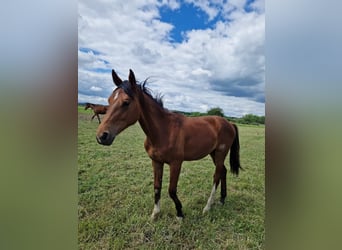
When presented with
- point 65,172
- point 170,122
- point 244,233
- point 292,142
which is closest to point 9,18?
point 65,172

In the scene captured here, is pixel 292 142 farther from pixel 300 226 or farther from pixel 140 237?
pixel 140 237

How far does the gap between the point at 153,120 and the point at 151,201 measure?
1.47ft

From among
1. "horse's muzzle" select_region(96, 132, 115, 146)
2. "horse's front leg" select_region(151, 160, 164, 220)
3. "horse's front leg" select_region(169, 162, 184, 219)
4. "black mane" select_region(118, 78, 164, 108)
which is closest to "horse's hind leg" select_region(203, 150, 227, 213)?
"horse's front leg" select_region(169, 162, 184, 219)

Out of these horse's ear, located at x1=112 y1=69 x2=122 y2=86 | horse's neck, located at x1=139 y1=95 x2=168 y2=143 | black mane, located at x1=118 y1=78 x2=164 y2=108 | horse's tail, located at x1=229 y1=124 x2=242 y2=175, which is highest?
horse's ear, located at x1=112 y1=69 x2=122 y2=86

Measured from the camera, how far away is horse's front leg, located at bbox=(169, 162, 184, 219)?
1.39 meters

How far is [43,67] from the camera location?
108 cm

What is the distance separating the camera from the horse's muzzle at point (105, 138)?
49.1 inches

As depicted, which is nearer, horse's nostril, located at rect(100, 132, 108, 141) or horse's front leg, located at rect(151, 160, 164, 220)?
horse's nostril, located at rect(100, 132, 108, 141)

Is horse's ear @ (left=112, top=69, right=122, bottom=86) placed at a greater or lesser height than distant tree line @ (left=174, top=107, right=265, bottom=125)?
greater

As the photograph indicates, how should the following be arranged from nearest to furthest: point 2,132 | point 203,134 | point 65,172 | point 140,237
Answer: point 2,132 < point 65,172 < point 140,237 < point 203,134

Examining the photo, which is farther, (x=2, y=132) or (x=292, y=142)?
(x=292, y=142)

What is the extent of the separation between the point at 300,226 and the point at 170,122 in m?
0.81

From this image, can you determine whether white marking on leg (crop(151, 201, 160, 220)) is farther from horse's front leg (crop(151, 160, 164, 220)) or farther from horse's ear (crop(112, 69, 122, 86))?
horse's ear (crop(112, 69, 122, 86))

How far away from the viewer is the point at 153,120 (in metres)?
1.38
